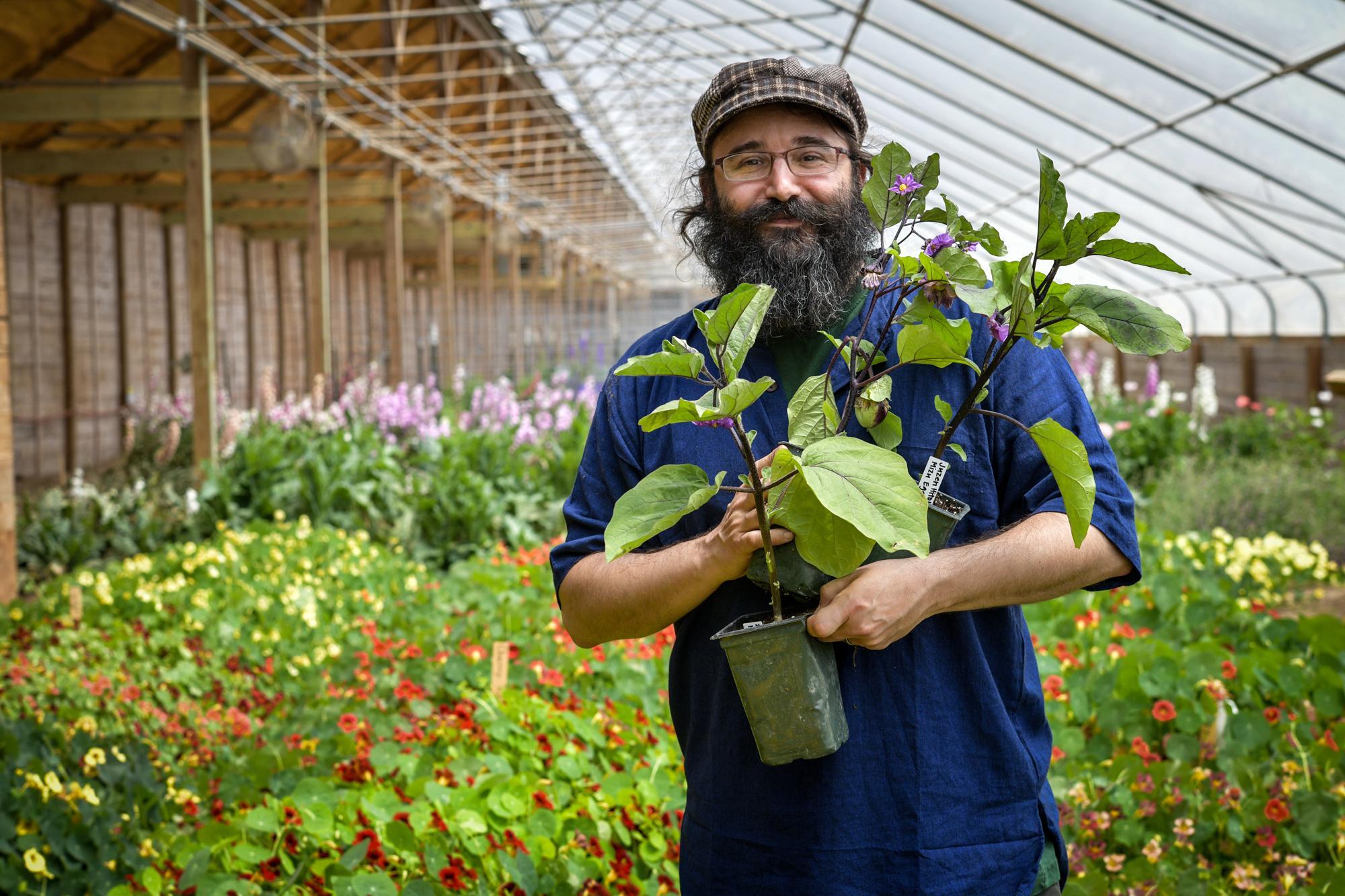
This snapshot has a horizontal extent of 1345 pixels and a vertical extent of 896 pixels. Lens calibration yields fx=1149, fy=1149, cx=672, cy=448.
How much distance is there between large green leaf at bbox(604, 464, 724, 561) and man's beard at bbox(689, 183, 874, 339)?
35cm

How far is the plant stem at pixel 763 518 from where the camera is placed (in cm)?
109

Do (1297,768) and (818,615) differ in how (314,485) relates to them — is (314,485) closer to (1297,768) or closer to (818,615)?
(1297,768)

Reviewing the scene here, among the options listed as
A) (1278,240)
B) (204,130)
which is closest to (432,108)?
(204,130)

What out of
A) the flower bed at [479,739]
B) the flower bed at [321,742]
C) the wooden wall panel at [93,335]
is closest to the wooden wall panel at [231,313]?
the wooden wall panel at [93,335]

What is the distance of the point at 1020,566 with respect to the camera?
1218 millimetres

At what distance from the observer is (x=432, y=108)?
11.3 metres

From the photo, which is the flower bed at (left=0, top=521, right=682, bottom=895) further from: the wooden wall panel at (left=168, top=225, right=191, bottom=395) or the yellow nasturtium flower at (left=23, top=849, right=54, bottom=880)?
the wooden wall panel at (left=168, top=225, right=191, bottom=395)

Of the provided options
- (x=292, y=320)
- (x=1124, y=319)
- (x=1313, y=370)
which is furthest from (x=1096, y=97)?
(x=292, y=320)

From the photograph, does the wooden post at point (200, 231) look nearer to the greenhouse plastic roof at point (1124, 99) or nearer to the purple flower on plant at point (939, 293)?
the greenhouse plastic roof at point (1124, 99)

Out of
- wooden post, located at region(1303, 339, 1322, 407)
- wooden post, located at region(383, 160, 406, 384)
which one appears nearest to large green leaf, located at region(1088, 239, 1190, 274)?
wooden post, located at region(383, 160, 406, 384)

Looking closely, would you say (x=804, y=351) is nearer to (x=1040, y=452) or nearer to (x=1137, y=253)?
(x=1040, y=452)

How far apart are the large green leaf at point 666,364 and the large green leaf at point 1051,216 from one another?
1.13ft

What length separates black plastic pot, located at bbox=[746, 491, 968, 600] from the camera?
1.20 metres

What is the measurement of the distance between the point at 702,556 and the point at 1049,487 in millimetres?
403
